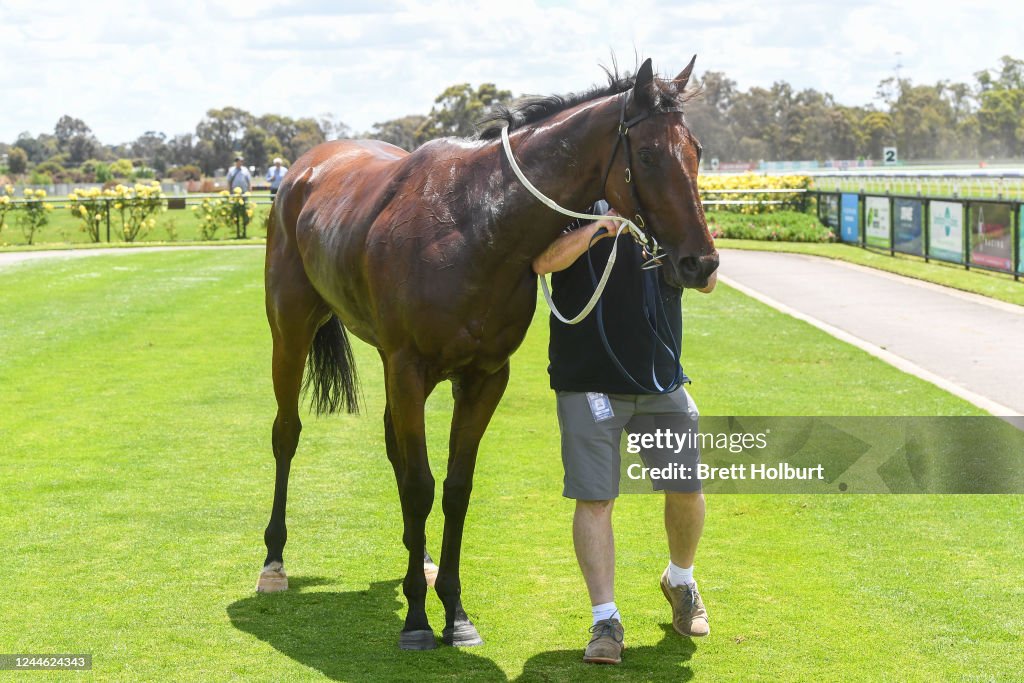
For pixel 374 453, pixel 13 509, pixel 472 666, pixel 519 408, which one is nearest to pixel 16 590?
pixel 13 509

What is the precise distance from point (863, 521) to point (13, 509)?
460cm

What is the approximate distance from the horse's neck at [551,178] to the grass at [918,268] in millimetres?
13189

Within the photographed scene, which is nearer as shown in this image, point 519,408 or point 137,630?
point 137,630

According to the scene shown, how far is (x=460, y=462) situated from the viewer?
16.4ft

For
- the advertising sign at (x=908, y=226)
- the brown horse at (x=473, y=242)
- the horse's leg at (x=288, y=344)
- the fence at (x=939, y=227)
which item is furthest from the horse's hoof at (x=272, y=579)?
the advertising sign at (x=908, y=226)

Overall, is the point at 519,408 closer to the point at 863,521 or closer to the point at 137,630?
the point at 863,521

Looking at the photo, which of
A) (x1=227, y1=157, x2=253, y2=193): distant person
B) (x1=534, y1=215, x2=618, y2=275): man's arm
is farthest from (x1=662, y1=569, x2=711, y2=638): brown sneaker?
(x1=227, y1=157, x2=253, y2=193): distant person

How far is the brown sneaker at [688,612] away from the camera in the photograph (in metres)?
4.80

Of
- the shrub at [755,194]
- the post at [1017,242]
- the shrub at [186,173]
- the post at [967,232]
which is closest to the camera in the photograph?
the post at [1017,242]

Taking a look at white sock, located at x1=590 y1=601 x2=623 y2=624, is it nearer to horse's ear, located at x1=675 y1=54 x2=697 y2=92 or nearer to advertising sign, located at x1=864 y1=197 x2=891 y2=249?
horse's ear, located at x1=675 y1=54 x2=697 y2=92

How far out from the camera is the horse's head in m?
4.16

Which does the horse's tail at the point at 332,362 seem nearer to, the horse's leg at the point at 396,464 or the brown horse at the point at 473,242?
the horse's leg at the point at 396,464

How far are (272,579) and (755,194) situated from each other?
29153mm

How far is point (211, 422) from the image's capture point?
924 cm
